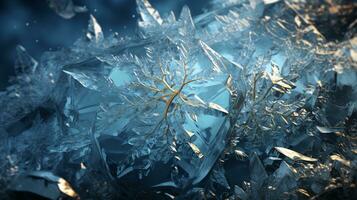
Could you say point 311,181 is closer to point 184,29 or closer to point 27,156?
point 184,29

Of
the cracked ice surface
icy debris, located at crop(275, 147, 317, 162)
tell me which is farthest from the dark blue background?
icy debris, located at crop(275, 147, 317, 162)

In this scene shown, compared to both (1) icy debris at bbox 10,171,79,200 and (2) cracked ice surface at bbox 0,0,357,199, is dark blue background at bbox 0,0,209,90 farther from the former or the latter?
(1) icy debris at bbox 10,171,79,200

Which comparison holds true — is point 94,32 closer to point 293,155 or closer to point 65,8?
point 65,8

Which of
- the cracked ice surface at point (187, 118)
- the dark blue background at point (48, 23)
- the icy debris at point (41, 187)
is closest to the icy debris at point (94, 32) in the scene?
the dark blue background at point (48, 23)

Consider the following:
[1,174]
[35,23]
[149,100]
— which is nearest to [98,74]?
[149,100]

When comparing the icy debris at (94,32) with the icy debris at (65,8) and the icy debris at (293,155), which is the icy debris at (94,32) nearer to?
the icy debris at (65,8)
